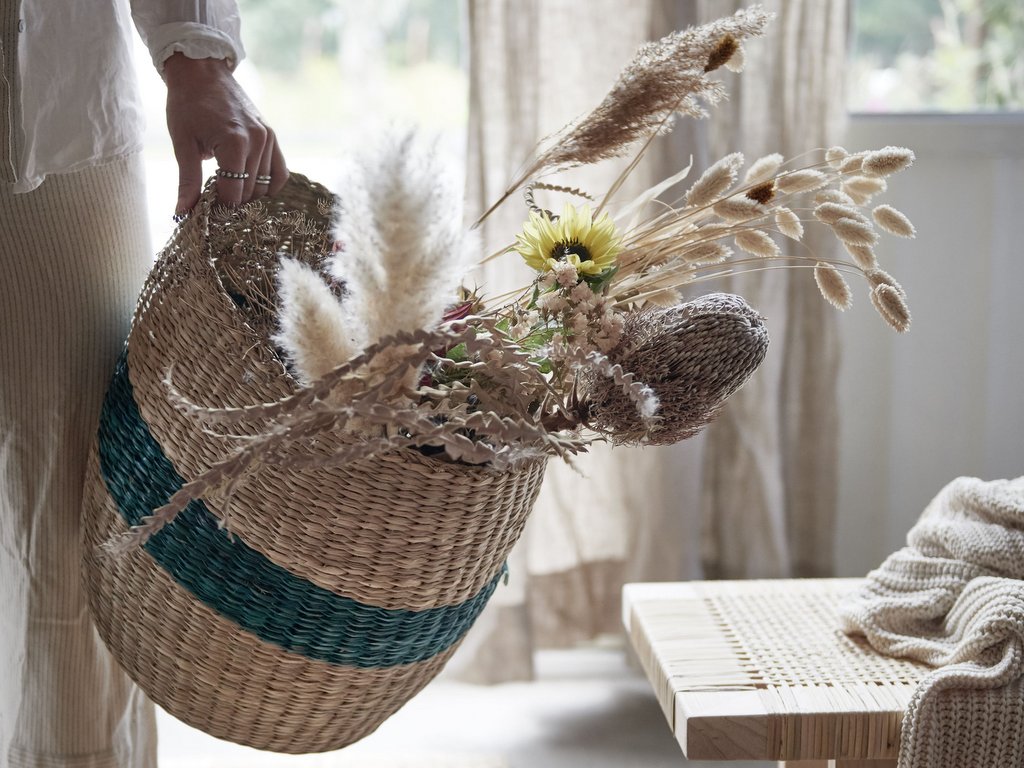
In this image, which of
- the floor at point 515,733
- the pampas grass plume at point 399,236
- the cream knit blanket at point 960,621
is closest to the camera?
the pampas grass plume at point 399,236

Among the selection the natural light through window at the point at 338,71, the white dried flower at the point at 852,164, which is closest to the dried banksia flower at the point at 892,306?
the white dried flower at the point at 852,164

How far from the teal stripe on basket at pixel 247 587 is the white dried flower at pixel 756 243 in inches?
13.7

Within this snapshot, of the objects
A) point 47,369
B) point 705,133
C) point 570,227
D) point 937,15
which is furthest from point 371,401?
point 937,15

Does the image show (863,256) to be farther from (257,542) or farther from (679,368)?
(257,542)

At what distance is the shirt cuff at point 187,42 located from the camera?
0.80m

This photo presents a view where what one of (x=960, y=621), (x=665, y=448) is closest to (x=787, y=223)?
(x=960, y=621)

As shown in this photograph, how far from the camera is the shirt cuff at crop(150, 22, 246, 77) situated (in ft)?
2.63

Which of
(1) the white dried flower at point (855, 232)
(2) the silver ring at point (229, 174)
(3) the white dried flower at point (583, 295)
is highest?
(2) the silver ring at point (229, 174)

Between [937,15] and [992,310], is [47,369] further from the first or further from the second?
[937,15]

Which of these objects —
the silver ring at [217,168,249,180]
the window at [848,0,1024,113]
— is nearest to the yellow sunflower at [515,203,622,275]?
the silver ring at [217,168,249,180]

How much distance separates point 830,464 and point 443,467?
128cm

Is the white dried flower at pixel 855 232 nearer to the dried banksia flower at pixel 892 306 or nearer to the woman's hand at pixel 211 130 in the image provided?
the dried banksia flower at pixel 892 306

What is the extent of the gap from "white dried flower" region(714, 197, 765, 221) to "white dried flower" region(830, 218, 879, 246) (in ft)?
0.19

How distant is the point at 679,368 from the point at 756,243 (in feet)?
0.56
